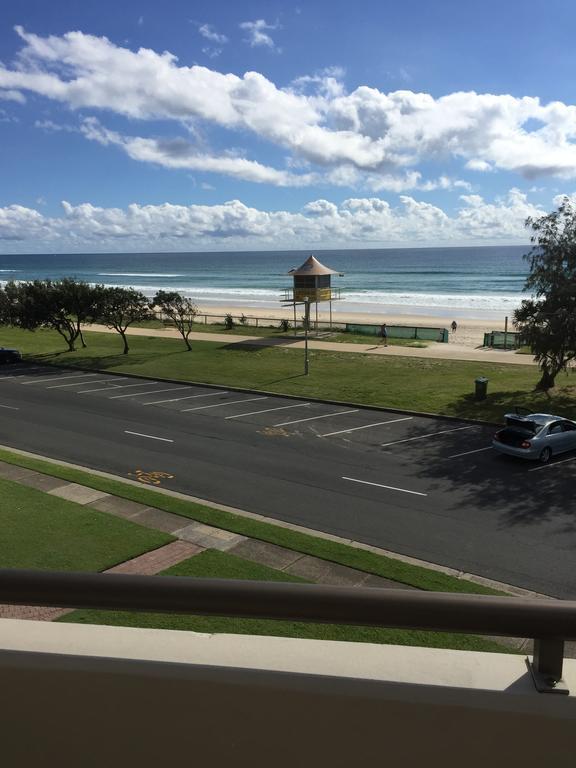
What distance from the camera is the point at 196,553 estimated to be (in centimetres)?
1079

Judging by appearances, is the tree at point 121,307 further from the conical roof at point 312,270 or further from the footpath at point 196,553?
the footpath at point 196,553

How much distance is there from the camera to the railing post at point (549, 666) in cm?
203

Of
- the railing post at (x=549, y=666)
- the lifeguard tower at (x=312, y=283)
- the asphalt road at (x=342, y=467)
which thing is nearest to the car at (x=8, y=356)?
the asphalt road at (x=342, y=467)

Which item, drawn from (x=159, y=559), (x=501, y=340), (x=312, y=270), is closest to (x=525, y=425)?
(x=159, y=559)

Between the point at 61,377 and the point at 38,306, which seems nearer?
the point at 61,377

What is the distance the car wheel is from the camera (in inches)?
740

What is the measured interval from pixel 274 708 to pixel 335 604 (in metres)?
0.42

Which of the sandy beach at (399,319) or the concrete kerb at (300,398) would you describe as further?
the sandy beach at (399,319)

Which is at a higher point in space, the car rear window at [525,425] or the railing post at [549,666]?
the railing post at [549,666]

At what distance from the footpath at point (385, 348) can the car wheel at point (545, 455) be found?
16280 millimetres

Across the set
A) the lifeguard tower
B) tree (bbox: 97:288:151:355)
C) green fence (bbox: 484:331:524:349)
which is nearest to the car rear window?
green fence (bbox: 484:331:524:349)

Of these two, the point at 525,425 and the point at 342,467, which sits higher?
the point at 525,425

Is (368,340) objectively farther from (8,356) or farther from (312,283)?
(8,356)

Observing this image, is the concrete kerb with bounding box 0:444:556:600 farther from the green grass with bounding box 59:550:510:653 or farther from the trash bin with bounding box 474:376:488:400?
the trash bin with bounding box 474:376:488:400
